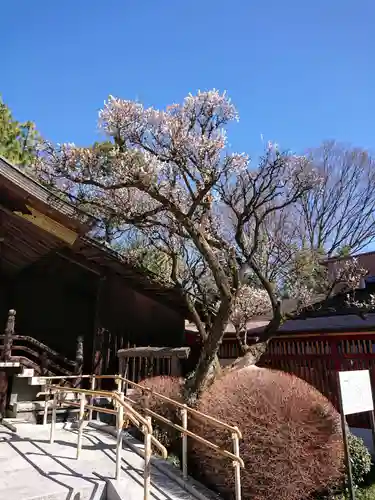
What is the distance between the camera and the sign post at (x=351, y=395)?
5.68 meters

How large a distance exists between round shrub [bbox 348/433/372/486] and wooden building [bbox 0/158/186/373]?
263 inches

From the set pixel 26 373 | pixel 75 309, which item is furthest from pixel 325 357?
pixel 75 309

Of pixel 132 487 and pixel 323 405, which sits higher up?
pixel 323 405

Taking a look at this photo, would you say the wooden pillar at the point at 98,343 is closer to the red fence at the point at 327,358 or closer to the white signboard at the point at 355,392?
the red fence at the point at 327,358

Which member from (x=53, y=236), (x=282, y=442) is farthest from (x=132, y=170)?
(x=282, y=442)

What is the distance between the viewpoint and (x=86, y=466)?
18.8 ft

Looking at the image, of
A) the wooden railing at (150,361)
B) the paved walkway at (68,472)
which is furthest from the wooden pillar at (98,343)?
the paved walkway at (68,472)

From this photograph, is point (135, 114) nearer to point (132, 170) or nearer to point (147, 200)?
point (132, 170)

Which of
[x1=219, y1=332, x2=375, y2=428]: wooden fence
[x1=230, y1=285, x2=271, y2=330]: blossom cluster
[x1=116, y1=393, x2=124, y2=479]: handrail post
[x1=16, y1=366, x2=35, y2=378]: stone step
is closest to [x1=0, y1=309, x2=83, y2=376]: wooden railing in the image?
[x1=16, y1=366, x2=35, y2=378]: stone step

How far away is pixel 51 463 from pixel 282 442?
339cm

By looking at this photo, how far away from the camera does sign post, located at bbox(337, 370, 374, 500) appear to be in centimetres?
568

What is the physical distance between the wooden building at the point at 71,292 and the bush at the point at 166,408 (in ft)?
10.7

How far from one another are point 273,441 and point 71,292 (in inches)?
309

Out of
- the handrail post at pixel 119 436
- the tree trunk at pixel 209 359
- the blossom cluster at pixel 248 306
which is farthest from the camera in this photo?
the blossom cluster at pixel 248 306
